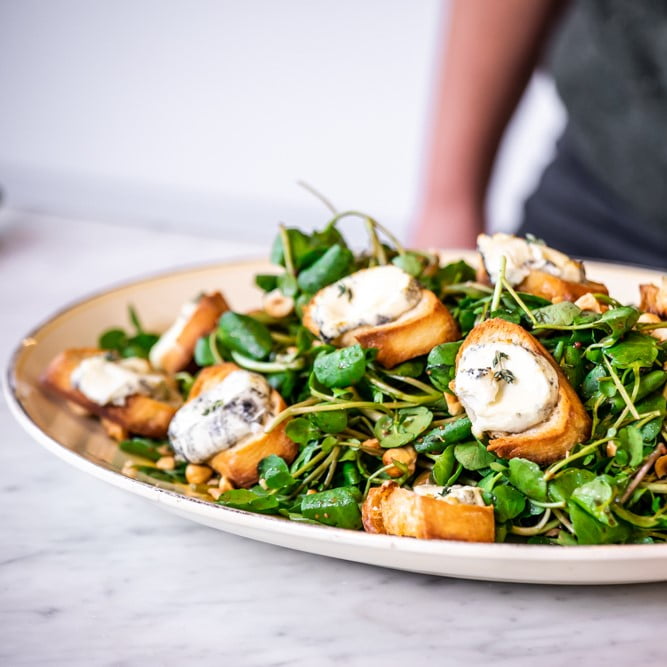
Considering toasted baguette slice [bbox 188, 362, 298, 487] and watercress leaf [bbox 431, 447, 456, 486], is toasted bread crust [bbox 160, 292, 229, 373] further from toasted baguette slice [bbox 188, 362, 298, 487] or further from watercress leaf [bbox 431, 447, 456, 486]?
watercress leaf [bbox 431, 447, 456, 486]

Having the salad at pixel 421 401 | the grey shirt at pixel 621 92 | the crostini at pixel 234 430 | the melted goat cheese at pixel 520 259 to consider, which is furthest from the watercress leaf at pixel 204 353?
the grey shirt at pixel 621 92

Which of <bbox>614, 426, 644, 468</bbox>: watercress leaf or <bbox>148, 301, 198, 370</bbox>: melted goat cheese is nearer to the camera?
<bbox>614, 426, 644, 468</bbox>: watercress leaf

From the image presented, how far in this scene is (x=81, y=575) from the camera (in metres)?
0.83

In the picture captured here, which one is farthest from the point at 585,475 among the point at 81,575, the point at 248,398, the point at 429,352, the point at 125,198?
the point at 125,198

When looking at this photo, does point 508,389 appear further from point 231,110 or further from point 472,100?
point 231,110

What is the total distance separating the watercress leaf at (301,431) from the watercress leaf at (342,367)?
0.04m

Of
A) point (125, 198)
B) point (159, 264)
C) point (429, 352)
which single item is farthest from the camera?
point (125, 198)

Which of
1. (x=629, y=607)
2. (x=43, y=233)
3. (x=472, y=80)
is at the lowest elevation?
(x=43, y=233)

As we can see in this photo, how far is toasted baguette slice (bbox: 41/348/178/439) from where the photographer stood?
1022 mm

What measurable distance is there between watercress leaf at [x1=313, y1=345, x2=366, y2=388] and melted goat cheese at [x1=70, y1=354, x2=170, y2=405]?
11.1 inches

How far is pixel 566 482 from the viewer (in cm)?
74

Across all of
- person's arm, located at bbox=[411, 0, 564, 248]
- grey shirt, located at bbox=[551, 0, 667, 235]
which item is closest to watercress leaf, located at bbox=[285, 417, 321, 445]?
grey shirt, located at bbox=[551, 0, 667, 235]

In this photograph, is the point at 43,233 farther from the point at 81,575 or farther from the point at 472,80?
the point at 81,575

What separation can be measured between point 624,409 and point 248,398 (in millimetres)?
355
